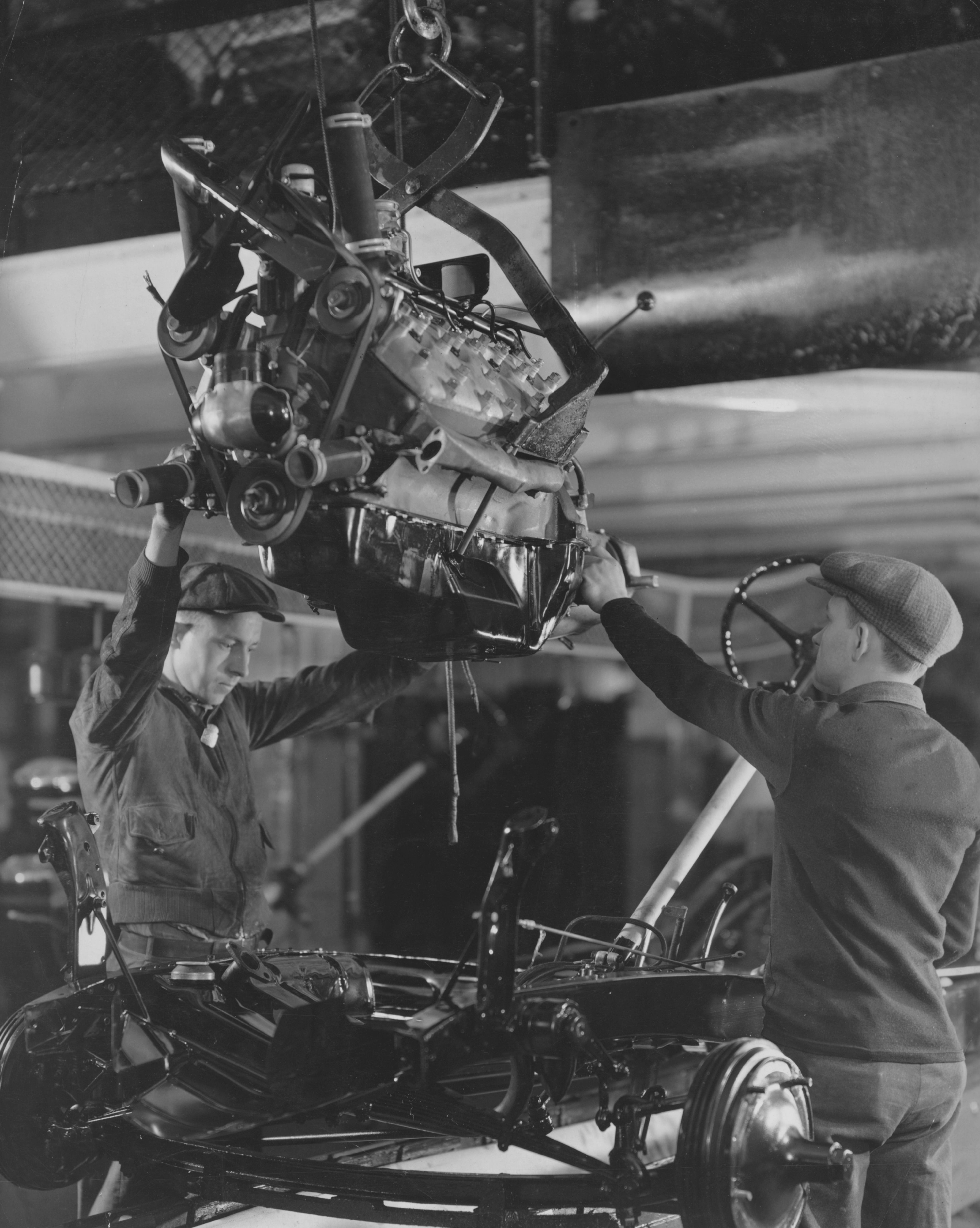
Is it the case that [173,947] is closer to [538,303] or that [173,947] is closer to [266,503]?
[266,503]

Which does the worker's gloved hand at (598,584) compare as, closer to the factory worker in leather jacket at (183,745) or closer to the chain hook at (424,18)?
→ the factory worker in leather jacket at (183,745)

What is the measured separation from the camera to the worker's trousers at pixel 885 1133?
2.13 metres

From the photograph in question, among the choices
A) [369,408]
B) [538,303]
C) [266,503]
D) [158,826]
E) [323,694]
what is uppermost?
[538,303]

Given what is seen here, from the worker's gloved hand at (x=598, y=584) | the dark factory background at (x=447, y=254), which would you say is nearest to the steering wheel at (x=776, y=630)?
the dark factory background at (x=447, y=254)

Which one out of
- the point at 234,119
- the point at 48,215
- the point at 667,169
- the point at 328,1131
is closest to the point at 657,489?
the point at 667,169

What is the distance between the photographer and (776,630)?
9.36 feet

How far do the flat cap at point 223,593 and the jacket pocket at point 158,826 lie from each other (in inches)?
16.6

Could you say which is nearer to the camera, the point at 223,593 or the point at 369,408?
the point at 369,408

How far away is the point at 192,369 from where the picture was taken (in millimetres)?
4621

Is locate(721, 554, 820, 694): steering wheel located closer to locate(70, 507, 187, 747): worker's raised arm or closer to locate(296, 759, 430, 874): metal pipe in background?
locate(70, 507, 187, 747): worker's raised arm

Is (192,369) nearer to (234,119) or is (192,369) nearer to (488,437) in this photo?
(234,119)

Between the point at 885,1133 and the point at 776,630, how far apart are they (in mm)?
1099

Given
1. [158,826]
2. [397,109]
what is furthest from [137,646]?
[397,109]

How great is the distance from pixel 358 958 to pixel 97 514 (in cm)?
128
